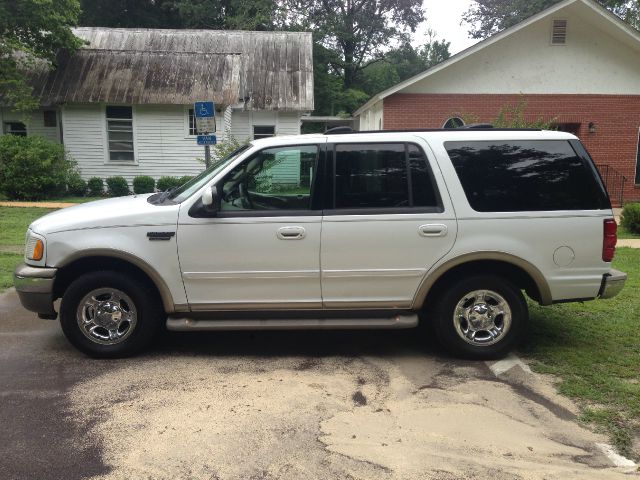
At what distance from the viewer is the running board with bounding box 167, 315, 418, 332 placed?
481 centimetres

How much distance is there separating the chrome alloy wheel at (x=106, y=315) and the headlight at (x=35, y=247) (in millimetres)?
523

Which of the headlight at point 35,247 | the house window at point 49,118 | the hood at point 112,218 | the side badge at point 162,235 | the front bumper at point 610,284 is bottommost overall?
the front bumper at point 610,284

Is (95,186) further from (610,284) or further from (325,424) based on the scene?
(610,284)

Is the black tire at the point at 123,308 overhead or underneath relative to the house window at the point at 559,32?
underneath

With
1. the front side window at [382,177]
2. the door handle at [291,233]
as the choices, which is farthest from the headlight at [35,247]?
the front side window at [382,177]

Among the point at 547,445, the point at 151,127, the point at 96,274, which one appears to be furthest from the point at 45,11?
the point at 547,445

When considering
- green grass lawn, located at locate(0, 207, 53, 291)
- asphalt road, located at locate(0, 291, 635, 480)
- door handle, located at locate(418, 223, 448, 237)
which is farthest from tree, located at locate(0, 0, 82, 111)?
door handle, located at locate(418, 223, 448, 237)

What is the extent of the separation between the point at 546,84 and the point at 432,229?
14.9 m

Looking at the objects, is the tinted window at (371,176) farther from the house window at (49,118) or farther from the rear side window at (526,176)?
the house window at (49,118)

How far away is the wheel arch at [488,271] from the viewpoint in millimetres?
4781

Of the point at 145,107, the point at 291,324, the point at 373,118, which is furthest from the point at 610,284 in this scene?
the point at 145,107

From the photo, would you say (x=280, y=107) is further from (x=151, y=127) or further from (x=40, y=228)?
(x=40, y=228)

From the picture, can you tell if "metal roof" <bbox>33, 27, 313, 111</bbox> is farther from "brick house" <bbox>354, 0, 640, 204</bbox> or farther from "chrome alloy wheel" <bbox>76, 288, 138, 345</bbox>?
"chrome alloy wheel" <bbox>76, 288, 138, 345</bbox>

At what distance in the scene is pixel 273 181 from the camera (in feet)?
15.9
